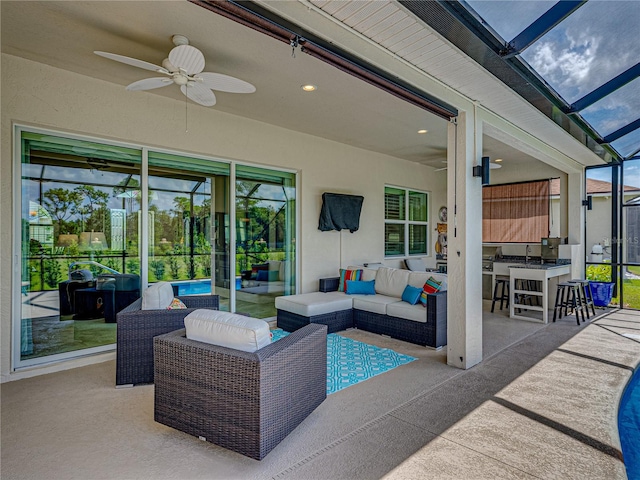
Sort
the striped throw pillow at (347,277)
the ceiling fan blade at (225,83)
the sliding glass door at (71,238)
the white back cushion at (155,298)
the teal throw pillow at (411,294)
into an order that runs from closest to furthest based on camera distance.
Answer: the ceiling fan blade at (225,83) → the white back cushion at (155,298) → the sliding glass door at (71,238) → the teal throw pillow at (411,294) → the striped throw pillow at (347,277)

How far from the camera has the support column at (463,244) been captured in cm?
369

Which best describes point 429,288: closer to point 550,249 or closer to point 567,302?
point 567,302

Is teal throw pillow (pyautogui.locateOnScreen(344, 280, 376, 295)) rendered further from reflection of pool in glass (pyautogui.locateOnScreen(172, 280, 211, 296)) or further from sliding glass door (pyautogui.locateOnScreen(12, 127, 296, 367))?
reflection of pool in glass (pyautogui.locateOnScreen(172, 280, 211, 296))

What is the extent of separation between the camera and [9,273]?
3404 millimetres

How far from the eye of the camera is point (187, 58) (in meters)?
2.77

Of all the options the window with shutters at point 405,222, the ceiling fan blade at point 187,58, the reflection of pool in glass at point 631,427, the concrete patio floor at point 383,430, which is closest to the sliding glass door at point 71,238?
the concrete patio floor at point 383,430

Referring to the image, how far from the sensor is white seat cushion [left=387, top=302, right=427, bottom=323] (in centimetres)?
434

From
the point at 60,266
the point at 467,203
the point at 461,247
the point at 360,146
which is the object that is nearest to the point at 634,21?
the point at 467,203

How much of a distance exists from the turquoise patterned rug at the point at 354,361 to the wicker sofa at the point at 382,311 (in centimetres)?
41

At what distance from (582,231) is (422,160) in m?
3.36

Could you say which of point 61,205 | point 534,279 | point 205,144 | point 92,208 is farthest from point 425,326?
point 61,205

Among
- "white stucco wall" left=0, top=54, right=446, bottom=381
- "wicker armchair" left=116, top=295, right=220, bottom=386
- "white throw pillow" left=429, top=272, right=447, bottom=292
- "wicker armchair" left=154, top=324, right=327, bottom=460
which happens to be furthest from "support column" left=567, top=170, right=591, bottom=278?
"wicker armchair" left=116, top=295, right=220, bottom=386

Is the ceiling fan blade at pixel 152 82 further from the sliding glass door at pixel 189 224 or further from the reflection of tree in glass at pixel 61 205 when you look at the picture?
the reflection of tree in glass at pixel 61 205

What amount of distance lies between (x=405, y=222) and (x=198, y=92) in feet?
18.5
